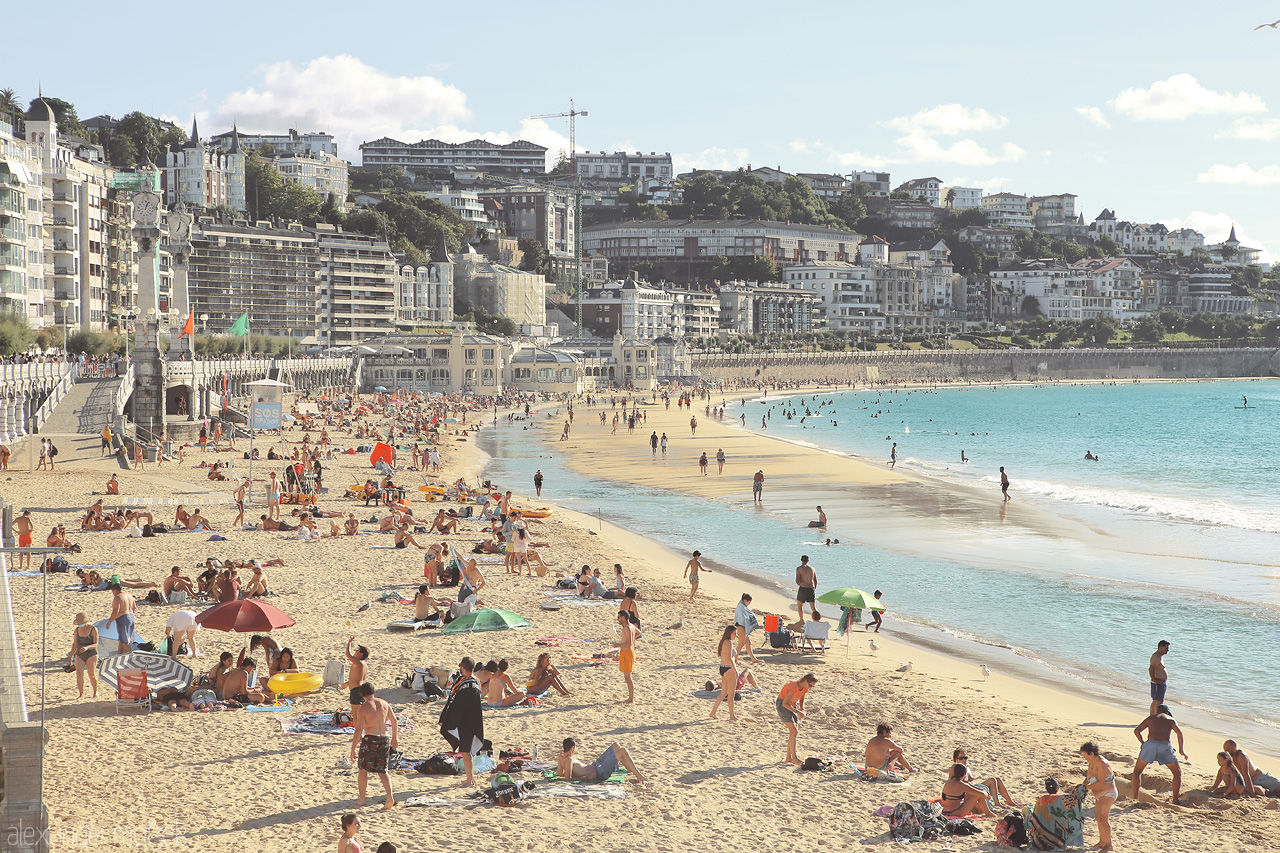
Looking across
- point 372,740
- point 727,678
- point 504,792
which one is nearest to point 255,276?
point 727,678

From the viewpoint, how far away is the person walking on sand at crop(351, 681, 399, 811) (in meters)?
8.64

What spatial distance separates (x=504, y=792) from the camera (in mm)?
8883

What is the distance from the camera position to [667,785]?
9.60 metres

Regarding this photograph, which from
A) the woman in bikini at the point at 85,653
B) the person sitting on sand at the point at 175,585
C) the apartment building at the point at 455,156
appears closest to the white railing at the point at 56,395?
the person sitting on sand at the point at 175,585

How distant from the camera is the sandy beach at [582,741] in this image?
334 inches

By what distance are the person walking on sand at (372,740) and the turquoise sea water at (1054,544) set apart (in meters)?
8.90

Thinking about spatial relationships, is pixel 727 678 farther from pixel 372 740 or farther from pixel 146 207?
pixel 146 207

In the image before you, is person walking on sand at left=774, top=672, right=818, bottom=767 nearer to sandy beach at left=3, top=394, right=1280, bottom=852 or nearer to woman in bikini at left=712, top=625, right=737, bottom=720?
sandy beach at left=3, top=394, right=1280, bottom=852

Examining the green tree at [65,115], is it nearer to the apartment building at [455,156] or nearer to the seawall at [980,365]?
the seawall at [980,365]

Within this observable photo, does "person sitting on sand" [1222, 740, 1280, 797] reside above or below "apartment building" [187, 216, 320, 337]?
below

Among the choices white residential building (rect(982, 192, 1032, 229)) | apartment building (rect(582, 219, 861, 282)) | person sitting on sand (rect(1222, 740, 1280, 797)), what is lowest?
person sitting on sand (rect(1222, 740, 1280, 797))

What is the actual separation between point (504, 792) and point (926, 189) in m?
199

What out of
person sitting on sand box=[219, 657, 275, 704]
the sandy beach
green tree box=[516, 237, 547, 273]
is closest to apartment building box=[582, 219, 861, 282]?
green tree box=[516, 237, 547, 273]

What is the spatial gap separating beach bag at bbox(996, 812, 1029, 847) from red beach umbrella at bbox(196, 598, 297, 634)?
733cm
